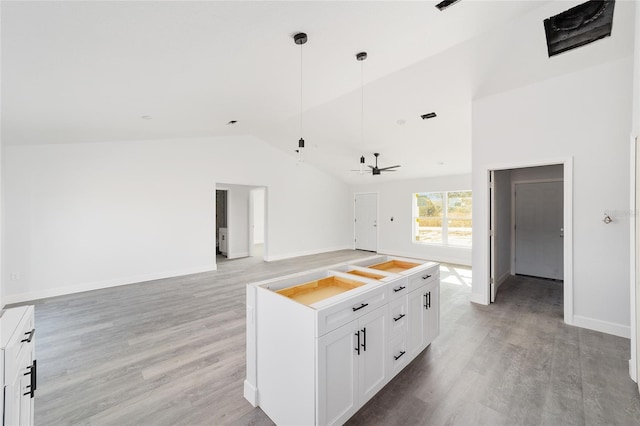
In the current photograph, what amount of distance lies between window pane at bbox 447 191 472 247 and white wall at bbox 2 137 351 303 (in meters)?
4.78

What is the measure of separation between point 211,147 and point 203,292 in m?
3.27

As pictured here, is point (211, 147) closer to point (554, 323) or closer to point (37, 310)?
point (37, 310)

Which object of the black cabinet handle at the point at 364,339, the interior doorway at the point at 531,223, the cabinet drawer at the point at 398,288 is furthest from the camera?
the interior doorway at the point at 531,223

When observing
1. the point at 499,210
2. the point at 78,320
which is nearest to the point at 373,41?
the point at 499,210

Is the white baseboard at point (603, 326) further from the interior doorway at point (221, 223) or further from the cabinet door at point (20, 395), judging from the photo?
the interior doorway at point (221, 223)

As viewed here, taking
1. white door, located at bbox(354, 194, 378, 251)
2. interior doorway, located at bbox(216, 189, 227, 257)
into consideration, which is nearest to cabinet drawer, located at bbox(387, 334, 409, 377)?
white door, located at bbox(354, 194, 378, 251)

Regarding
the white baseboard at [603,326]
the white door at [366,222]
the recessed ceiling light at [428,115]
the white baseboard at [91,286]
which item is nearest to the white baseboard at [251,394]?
the white baseboard at [603,326]

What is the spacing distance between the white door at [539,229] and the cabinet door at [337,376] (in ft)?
17.6

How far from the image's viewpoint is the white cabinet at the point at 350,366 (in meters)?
1.52

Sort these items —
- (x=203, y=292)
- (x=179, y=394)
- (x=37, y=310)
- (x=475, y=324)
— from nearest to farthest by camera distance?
(x=179, y=394) < (x=475, y=324) < (x=37, y=310) < (x=203, y=292)

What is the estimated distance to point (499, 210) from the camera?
4.68 metres

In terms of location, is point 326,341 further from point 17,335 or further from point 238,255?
point 238,255

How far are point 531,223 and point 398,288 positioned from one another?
15.9ft

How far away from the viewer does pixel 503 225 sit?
5023 mm
